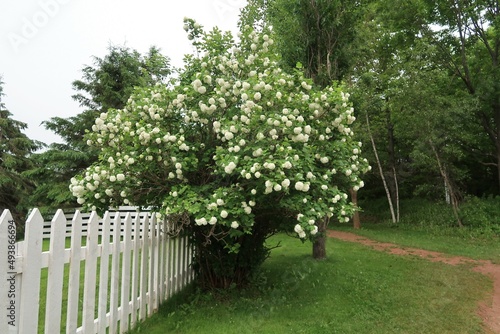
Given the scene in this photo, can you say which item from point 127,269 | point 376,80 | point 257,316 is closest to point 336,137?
point 257,316

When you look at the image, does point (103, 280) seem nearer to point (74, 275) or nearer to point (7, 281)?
point (74, 275)

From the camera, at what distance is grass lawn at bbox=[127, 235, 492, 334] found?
4.20 meters

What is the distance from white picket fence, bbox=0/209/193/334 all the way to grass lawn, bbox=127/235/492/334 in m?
0.36

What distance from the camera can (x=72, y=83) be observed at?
53.6 feet

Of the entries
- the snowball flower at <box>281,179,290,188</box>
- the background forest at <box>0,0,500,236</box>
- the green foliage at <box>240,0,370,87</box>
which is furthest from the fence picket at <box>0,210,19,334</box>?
the background forest at <box>0,0,500,236</box>

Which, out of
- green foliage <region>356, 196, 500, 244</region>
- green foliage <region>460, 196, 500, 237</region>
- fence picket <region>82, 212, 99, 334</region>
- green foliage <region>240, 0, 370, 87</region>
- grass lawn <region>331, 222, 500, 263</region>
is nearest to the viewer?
fence picket <region>82, 212, 99, 334</region>

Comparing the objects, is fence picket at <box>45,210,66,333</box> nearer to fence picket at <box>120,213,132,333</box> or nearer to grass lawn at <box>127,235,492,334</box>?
fence picket at <box>120,213,132,333</box>

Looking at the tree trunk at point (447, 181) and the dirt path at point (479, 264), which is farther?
the tree trunk at point (447, 181)

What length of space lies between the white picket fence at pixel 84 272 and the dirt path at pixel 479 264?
14.3 feet

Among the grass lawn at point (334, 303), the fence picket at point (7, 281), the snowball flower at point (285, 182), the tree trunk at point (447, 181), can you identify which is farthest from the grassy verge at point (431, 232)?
the fence picket at point (7, 281)

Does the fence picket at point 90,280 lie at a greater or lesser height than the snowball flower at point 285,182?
lesser

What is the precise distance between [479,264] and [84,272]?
30.2ft

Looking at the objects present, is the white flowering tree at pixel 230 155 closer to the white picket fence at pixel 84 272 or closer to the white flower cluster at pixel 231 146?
the white flower cluster at pixel 231 146

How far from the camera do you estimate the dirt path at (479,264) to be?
495 centimetres
